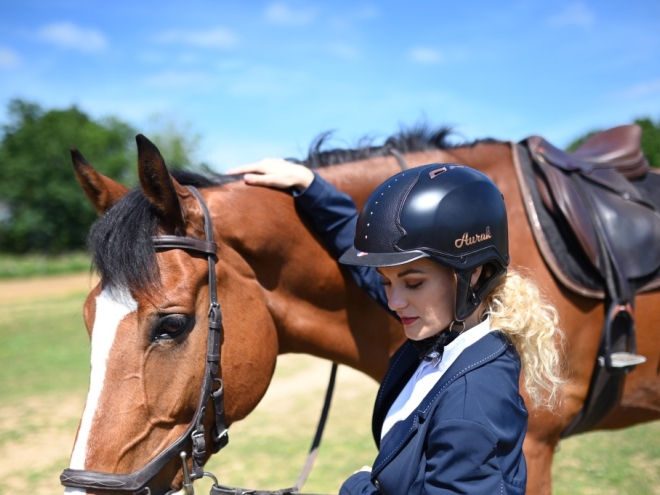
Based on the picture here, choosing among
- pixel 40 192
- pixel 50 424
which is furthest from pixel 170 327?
pixel 40 192

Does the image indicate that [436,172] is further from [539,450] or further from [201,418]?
[539,450]

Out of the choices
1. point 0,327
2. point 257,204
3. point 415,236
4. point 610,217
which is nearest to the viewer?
point 415,236

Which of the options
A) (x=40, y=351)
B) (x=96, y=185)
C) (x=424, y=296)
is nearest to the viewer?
(x=424, y=296)

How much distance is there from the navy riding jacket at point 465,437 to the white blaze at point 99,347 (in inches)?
33.2

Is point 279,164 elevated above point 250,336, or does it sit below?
above

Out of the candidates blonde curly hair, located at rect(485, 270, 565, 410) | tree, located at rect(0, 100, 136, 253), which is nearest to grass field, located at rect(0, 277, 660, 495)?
blonde curly hair, located at rect(485, 270, 565, 410)

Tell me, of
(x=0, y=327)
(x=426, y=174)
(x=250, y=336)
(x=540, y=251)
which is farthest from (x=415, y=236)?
(x=0, y=327)

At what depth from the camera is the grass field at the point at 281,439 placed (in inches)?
183

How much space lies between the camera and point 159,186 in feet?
5.88

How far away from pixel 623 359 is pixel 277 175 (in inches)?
71.7

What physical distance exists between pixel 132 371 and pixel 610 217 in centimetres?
231

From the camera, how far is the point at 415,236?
150 cm

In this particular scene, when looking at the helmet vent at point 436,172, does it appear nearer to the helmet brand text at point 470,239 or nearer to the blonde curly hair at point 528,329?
the helmet brand text at point 470,239

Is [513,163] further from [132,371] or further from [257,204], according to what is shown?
[132,371]
